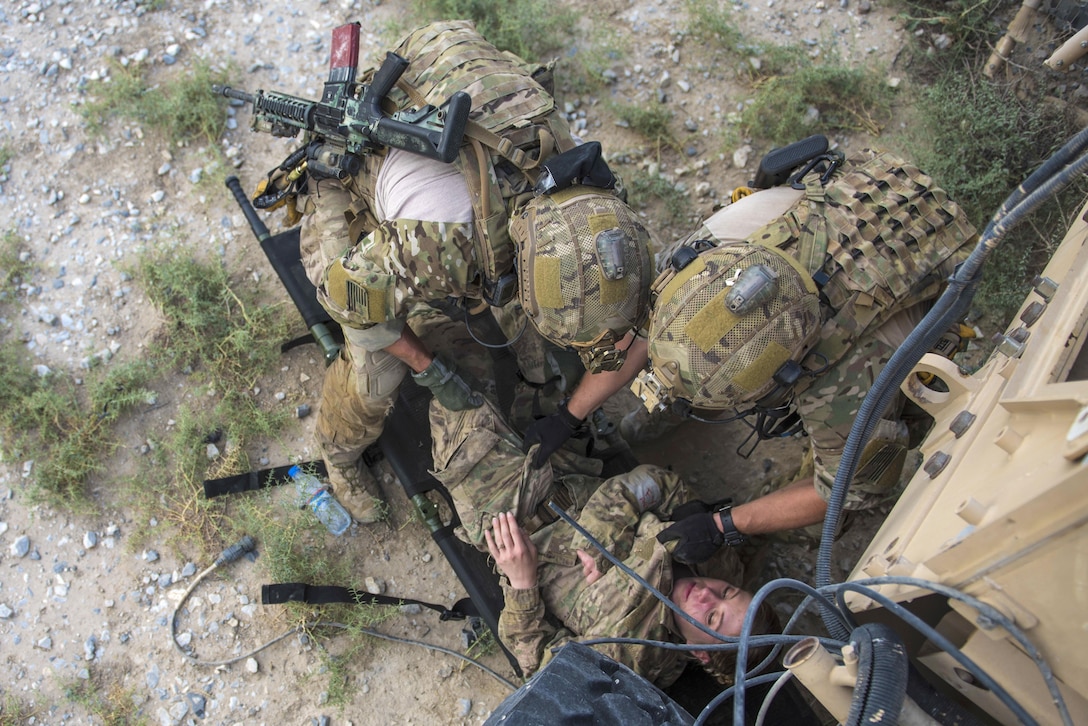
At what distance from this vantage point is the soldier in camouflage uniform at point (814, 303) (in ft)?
8.22

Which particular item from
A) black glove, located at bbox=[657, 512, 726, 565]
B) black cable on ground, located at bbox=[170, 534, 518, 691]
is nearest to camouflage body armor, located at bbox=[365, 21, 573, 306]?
black glove, located at bbox=[657, 512, 726, 565]

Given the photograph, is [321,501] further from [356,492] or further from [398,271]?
[398,271]

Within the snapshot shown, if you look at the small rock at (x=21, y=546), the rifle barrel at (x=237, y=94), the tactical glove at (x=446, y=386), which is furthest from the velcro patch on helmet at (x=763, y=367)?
the small rock at (x=21, y=546)

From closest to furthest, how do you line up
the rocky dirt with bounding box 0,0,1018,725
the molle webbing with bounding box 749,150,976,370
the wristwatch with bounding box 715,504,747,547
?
the molle webbing with bounding box 749,150,976,370 → the wristwatch with bounding box 715,504,747,547 → the rocky dirt with bounding box 0,0,1018,725

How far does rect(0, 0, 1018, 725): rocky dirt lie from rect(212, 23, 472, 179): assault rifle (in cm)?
111

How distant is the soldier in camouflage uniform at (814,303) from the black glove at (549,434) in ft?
2.24

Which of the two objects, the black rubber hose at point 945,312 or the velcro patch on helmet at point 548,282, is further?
the velcro patch on helmet at point 548,282

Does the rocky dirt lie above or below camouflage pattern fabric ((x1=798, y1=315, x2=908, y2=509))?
below

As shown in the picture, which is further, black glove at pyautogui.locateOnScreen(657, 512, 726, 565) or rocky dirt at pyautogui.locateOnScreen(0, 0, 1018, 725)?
rocky dirt at pyautogui.locateOnScreen(0, 0, 1018, 725)

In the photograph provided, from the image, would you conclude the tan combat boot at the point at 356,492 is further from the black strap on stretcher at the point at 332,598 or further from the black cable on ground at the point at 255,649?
the black cable on ground at the point at 255,649

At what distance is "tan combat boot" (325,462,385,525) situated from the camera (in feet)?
12.8

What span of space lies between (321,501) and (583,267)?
2075 mm

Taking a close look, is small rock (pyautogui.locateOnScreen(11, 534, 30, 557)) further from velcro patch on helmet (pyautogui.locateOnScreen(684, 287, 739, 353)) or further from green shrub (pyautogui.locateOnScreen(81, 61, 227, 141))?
velcro patch on helmet (pyautogui.locateOnScreen(684, 287, 739, 353))

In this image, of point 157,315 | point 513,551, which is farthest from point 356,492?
point 157,315
